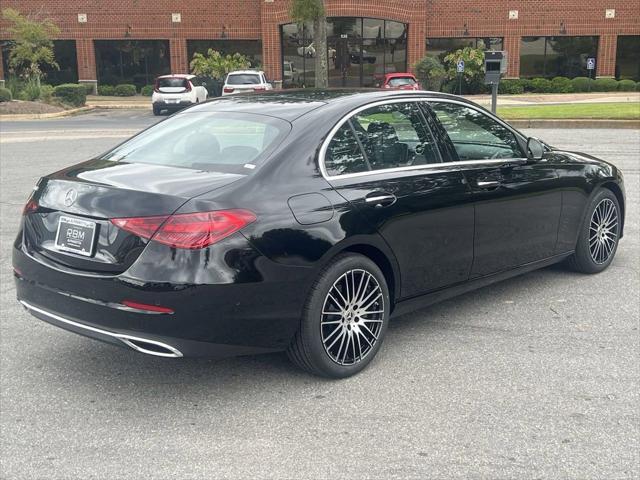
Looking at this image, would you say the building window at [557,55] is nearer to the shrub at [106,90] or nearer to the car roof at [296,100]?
the shrub at [106,90]

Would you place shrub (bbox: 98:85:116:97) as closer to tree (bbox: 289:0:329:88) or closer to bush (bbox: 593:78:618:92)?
tree (bbox: 289:0:329:88)

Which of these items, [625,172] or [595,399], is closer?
[595,399]

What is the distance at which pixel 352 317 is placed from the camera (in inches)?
163

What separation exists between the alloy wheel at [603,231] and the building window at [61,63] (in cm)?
4182

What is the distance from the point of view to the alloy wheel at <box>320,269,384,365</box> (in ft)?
13.3

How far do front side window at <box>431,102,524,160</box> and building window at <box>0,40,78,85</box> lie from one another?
138 ft

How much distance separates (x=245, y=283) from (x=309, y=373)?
0.87 metres

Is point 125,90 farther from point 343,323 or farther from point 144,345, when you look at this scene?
point 144,345

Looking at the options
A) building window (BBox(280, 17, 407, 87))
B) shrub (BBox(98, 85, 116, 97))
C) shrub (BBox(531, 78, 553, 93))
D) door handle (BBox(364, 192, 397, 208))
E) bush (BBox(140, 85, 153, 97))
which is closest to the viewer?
door handle (BBox(364, 192, 397, 208))

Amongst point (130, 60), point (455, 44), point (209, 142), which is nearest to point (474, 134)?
point (209, 142)

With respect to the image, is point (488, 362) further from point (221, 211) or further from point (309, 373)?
point (221, 211)

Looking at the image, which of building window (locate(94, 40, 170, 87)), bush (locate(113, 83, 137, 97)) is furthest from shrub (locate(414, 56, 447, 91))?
bush (locate(113, 83, 137, 97))

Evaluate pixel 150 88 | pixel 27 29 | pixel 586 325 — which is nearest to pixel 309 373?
pixel 586 325

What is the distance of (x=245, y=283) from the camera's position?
3607 millimetres
